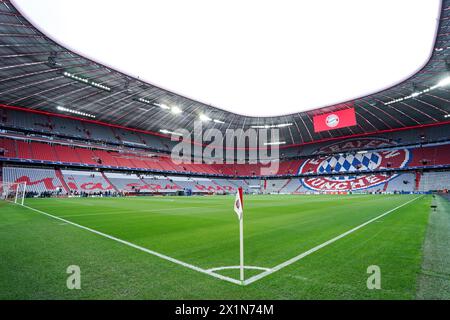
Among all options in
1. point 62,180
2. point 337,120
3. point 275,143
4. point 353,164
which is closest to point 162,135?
point 62,180

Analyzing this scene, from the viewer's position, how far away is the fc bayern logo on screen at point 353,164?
55.6m

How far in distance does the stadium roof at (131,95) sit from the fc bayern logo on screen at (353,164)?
→ 13.9 ft

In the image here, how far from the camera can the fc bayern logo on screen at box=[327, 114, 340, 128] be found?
42.2 meters

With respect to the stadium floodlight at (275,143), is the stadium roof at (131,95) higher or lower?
higher

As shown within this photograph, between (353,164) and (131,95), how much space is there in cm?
5449

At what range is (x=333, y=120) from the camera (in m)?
42.8

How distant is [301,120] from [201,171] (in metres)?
29.0

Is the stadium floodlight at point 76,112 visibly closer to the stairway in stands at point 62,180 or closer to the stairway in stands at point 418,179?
the stairway in stands at point 62,180

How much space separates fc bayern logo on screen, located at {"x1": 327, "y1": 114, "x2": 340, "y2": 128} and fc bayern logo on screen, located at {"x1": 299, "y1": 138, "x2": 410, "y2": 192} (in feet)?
65.4

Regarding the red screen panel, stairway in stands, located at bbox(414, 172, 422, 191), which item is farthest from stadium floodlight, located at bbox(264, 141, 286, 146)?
stairway in stands, located at bbox(414, 172, 422, 191)

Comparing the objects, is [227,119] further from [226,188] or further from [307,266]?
[307,266]

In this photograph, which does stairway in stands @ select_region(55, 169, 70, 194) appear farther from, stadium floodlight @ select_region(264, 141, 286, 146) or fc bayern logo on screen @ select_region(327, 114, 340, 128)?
stadium floodlight @ select_region(264, 141, 286, 146)

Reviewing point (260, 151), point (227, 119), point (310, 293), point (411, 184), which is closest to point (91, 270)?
point (310, 293)

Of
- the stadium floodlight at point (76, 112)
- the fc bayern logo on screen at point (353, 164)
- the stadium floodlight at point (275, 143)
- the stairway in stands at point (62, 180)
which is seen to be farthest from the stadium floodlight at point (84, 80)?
the stadium floodlight at point (275, 143)
